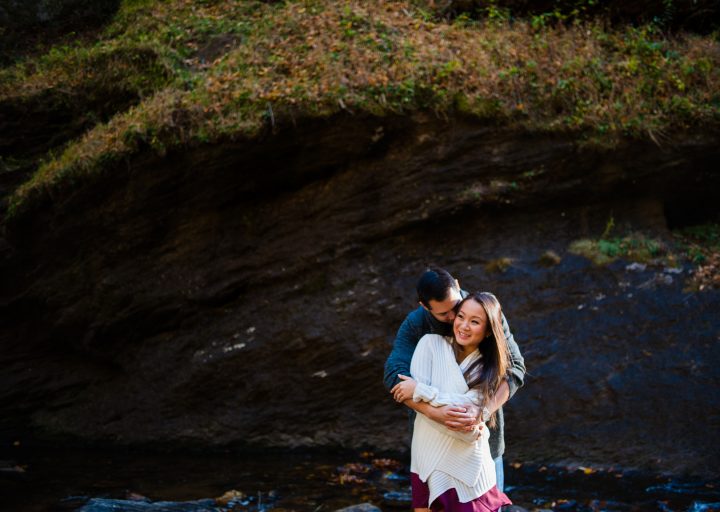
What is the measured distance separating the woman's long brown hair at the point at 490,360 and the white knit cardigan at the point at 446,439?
0.15 ft

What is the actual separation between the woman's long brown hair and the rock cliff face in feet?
14.7

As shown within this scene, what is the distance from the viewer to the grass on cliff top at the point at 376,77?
8.92 metres

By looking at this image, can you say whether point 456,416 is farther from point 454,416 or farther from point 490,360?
point 490,360

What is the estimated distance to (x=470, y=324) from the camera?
3703mm

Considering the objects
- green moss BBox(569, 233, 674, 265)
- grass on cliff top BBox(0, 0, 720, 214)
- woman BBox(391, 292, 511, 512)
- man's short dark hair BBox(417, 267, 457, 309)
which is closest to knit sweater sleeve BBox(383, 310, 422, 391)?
woman BBox(391, 292, 511, 512)

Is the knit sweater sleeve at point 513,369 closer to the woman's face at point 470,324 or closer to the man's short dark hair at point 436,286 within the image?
the woman's face at point 470,324

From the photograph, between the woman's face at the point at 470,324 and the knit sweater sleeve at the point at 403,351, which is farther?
the knit sweater sleeve at the point at 403,351

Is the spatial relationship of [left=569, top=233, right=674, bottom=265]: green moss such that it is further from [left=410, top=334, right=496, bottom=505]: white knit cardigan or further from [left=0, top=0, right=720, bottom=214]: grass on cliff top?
[left=410, top=334, right=496, bottom=505]: white knit cardigan

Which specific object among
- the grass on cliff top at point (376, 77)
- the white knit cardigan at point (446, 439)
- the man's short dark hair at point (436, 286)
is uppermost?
the grass on cliff top at point (376, 77)

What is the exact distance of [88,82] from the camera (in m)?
11.2

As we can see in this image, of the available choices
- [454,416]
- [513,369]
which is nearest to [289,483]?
[513,369]

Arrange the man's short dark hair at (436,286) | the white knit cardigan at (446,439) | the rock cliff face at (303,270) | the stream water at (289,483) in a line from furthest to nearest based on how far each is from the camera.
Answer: the rock cliff face at (303,270) < the stream water at (289,483) < the man's short dark hair at (436,286) < the white knit cardigan at (446,439)

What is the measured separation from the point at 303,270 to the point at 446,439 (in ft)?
18.2

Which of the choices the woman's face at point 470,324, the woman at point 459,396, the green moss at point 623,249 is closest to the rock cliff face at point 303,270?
the green moss at point 623,249
